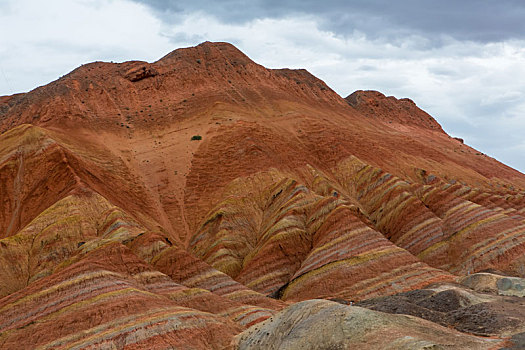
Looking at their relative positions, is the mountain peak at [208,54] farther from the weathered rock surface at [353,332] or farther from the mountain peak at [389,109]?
the weathered rock surface at [353,332]

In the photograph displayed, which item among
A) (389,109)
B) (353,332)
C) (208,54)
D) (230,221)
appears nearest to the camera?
(353,332)

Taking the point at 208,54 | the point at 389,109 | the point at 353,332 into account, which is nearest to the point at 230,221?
the point at 353,332

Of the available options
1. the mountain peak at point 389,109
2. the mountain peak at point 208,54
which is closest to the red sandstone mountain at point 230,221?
the mountain peak at point 208,54

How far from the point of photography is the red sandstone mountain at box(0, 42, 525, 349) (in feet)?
84.3

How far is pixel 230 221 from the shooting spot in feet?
165

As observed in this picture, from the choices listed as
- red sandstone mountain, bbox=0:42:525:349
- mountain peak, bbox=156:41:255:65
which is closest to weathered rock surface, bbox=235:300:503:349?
red sandstone mountain, bbox=0:42:525:349

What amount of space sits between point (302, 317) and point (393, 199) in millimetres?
33675

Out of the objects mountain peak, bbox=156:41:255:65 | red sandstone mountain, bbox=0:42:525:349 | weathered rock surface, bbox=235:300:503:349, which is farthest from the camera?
mountain peak, bbox=156:41:255:65

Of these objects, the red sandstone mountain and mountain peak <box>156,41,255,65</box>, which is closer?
the red sandstone mountain

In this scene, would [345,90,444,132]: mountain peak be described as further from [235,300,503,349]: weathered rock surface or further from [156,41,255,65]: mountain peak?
[235,300,503,349]: weathered rock surface

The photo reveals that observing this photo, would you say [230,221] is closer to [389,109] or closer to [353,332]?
[353,332]

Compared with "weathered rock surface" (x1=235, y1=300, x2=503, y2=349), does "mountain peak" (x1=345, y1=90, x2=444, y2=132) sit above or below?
above

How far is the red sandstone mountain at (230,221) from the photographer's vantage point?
84.3 feet

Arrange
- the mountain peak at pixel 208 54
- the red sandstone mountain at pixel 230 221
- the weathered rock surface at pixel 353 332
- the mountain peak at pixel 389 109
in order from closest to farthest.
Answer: the weathered rock surface at pixel 353 332 → the red sandstone mountain at pixel 230 221 → the mountain peak at pixel 208 54 → the mountain peak at pixel 389 109
